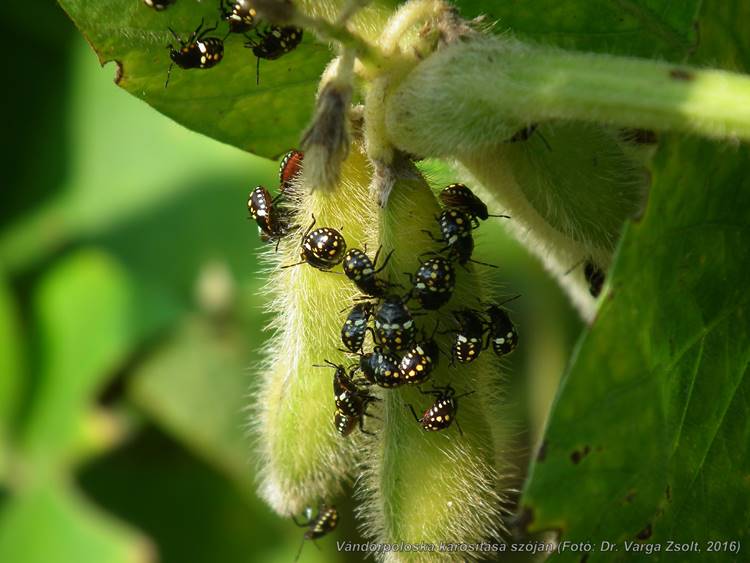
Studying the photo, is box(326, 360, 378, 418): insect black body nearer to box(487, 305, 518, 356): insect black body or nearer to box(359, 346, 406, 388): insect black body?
box(359, 346, 406, 388): insect black body

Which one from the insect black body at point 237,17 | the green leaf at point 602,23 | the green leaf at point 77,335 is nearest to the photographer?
the insect black body at point 237,17

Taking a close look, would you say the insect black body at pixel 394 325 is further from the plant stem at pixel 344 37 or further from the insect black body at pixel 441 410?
the plant stem at pixel 344 37

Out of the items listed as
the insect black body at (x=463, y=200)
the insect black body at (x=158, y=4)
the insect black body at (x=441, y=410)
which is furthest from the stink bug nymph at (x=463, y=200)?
the insect black body at (x=158, y=4)

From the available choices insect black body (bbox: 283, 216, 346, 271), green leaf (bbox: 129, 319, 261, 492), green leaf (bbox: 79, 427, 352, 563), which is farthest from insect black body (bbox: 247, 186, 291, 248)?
green leaf (bbox: 79, 427, 352, 563)

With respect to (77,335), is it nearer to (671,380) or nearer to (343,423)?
(343,423)

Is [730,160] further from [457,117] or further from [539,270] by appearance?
[539,270]
